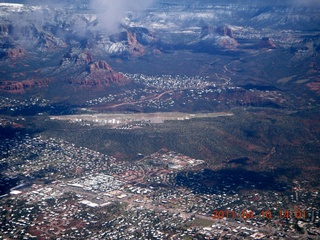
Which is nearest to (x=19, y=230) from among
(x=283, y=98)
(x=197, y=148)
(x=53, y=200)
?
(x=53, y=200)

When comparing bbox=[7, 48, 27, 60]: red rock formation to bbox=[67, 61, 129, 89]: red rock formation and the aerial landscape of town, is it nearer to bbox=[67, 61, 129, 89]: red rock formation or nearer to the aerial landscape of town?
the aerial landscape of town

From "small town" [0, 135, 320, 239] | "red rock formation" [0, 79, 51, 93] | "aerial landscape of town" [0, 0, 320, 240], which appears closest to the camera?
"small town" [0, 135, 320, 239]

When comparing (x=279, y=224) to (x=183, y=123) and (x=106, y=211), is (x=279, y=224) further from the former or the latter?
(x=183, y=123)

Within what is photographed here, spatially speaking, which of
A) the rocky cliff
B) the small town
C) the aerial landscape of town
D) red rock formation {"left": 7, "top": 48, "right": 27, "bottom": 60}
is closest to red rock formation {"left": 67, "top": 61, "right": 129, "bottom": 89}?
the aerial landscape of town

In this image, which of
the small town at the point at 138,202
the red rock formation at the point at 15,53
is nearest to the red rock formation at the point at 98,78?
the red rock formation at the point at 15,53

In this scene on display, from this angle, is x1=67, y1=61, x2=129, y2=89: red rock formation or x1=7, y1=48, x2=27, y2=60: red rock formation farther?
x1=7, y1=48, x2=27, y2=60: red rock formation

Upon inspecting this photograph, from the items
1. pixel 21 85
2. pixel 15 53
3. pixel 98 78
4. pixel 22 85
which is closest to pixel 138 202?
pixel 21 85
